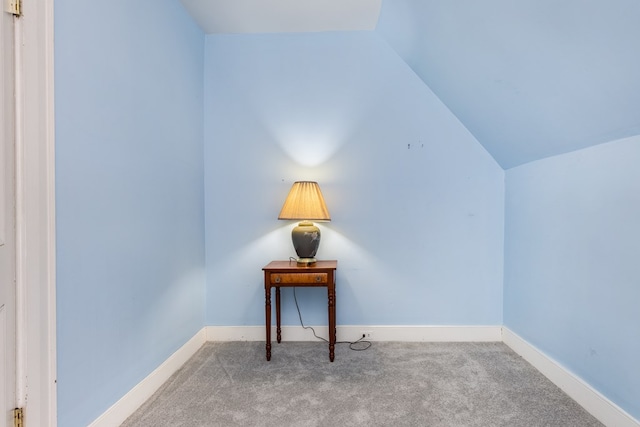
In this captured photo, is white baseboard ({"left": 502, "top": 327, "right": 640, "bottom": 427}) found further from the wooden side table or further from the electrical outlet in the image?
the wooden side table

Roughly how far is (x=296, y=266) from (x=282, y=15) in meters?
1.71

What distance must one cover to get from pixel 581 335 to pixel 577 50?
132 cm

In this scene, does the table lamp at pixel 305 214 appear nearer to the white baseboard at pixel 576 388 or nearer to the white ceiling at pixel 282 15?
the white ceiling at pixel 282 15

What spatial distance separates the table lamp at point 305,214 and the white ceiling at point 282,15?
3.75 ft

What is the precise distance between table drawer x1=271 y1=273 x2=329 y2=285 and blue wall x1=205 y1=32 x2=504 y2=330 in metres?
0.39

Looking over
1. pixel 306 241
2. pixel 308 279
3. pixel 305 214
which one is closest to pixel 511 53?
pixel 305 214

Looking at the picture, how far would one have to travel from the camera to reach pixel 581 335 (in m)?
1.70

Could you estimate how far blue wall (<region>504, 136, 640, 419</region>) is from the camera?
142cm

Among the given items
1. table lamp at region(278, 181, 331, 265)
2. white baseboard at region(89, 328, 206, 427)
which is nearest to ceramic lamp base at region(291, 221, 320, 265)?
table lamp at region(278, 181, 331, 265)

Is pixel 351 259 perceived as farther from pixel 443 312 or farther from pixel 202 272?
pixel 202 272

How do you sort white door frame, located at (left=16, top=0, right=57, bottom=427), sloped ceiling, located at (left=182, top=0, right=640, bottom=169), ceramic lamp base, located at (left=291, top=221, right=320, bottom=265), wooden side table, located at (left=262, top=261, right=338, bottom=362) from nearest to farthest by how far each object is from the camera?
white door frame, located at (left=16, top=0, right=57, bottom=427) < sloped ceiling, located at (left=182, top=0, right=640, bottom=169) < wooden side table, located at (left=262, top=261, right=338, bottom=362) < ceramic lamp base, located at (left=291, top=221, right=320, bottom=265)

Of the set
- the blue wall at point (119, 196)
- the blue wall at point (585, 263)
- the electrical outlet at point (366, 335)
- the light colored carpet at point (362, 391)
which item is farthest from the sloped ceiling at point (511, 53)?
the electrical outlet at point (366, 335)

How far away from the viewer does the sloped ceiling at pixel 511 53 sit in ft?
4.15

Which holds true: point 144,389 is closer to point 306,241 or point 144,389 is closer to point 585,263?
point 306,241
